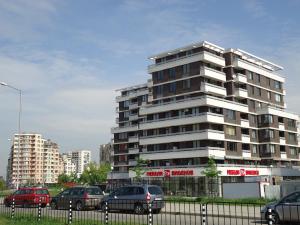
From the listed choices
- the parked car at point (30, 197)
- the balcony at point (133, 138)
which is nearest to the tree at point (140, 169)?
the balcony at point (133, 138)

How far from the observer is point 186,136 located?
65062 mm

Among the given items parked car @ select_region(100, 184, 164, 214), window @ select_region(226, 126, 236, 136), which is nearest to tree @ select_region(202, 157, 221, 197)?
window @ select_region(226, 126, 236, 136)

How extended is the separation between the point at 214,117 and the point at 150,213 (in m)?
49.6

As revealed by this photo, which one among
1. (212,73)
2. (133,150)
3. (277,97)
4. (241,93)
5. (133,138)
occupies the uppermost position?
(212,73)

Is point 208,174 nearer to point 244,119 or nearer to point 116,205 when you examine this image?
point 244,119

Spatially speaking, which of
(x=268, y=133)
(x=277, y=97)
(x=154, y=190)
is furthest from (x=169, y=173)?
(x=154, y=190)

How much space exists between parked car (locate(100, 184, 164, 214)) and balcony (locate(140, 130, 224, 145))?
118ft

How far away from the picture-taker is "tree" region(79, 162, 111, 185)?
116188mm

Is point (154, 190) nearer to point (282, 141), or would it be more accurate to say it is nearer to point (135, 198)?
point (135, 198)

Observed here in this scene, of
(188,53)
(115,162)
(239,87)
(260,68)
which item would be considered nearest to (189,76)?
(188,53)

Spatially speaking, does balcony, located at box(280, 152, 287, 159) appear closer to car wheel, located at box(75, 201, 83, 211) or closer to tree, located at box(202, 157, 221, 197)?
tree, located at box(202, 157, 221, 197)

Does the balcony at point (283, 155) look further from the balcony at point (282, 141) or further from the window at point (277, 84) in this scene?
the window at point (277, 84)

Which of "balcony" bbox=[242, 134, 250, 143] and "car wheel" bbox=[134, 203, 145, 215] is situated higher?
"balcony" bbox=[242, 134, 250, 143]

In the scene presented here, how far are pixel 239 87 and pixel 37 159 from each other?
14046 centimetres
